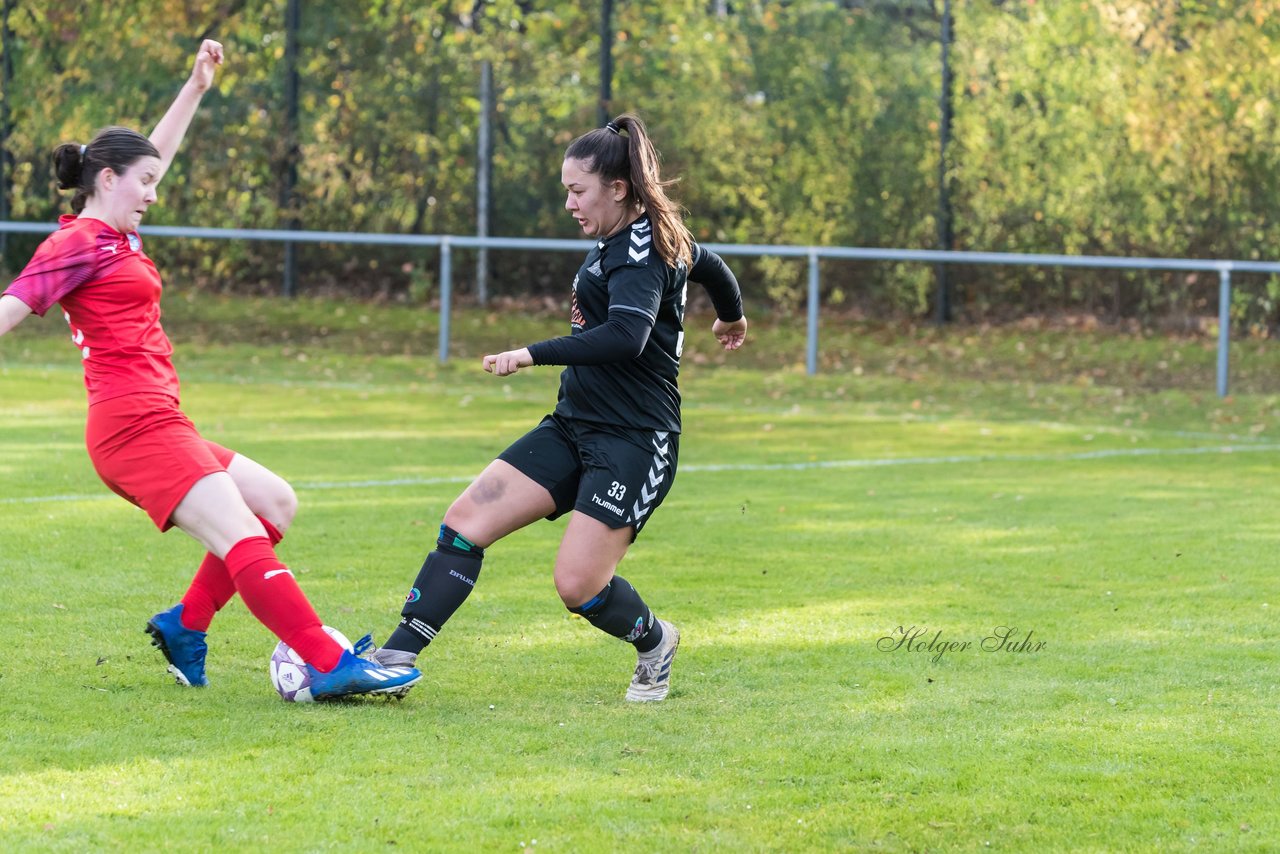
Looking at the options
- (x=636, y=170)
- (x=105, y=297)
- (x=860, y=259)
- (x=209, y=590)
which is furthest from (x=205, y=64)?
(x=860, y=259)

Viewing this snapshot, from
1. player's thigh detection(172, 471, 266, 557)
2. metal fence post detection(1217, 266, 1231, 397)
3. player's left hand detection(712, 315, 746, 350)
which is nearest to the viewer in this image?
player's thigh detection(172, 471, 266, 557)

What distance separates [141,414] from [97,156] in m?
0.77

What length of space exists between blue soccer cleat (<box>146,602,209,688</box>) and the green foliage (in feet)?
46.7

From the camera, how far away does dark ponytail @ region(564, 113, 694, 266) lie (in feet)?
17.7

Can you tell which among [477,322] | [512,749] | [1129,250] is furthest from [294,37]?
[512,749]

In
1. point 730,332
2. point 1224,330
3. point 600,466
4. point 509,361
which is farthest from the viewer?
point 1224,330

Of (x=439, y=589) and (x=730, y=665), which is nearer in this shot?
(x=439, y=589)

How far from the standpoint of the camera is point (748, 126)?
21016mm

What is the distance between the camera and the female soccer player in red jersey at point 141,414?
523 centimetres

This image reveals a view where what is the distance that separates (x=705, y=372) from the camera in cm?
1766

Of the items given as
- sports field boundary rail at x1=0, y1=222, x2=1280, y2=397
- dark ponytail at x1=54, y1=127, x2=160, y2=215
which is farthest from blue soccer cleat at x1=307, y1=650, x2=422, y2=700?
sports field boundary rail at x1=0, y1=222, x2=1280, y2=397

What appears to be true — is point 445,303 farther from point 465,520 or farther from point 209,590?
point 465,520

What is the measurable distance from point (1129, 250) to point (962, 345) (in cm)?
219

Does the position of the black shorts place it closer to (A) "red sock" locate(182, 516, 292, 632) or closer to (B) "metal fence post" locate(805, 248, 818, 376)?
(A) "red sock" locate(182, 516, 292, 632)
